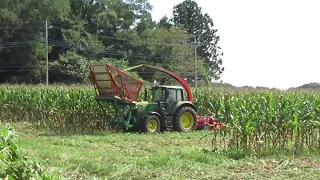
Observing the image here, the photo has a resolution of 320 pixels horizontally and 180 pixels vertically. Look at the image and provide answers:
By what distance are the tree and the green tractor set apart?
47722 mm

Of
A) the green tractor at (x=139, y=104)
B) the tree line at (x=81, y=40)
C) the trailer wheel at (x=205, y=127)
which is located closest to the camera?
the green tractor at (x=139, y=104)

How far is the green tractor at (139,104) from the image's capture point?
561 inches

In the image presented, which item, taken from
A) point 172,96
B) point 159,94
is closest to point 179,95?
point 172,96

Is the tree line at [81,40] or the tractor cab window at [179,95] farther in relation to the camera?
the tree line at [81,40]

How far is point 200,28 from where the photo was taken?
6462 cm

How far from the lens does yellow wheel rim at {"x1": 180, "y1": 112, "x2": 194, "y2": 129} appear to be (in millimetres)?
15492

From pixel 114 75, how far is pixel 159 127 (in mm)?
2237

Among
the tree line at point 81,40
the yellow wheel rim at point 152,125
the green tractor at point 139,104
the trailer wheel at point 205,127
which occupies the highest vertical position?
the tree line at point 81,40

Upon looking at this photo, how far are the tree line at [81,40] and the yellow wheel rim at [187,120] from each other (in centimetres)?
2360

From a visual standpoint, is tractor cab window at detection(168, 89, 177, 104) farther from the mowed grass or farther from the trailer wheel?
the mowed grass

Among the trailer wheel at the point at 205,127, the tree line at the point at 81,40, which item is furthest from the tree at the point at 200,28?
the trailer wheel at the point at 205,127

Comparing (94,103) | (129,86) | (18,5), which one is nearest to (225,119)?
(129,86)

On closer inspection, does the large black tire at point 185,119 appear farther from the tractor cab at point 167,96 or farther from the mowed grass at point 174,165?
the mowed grass at point 174,165

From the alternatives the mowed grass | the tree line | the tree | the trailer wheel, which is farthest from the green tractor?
the tree
